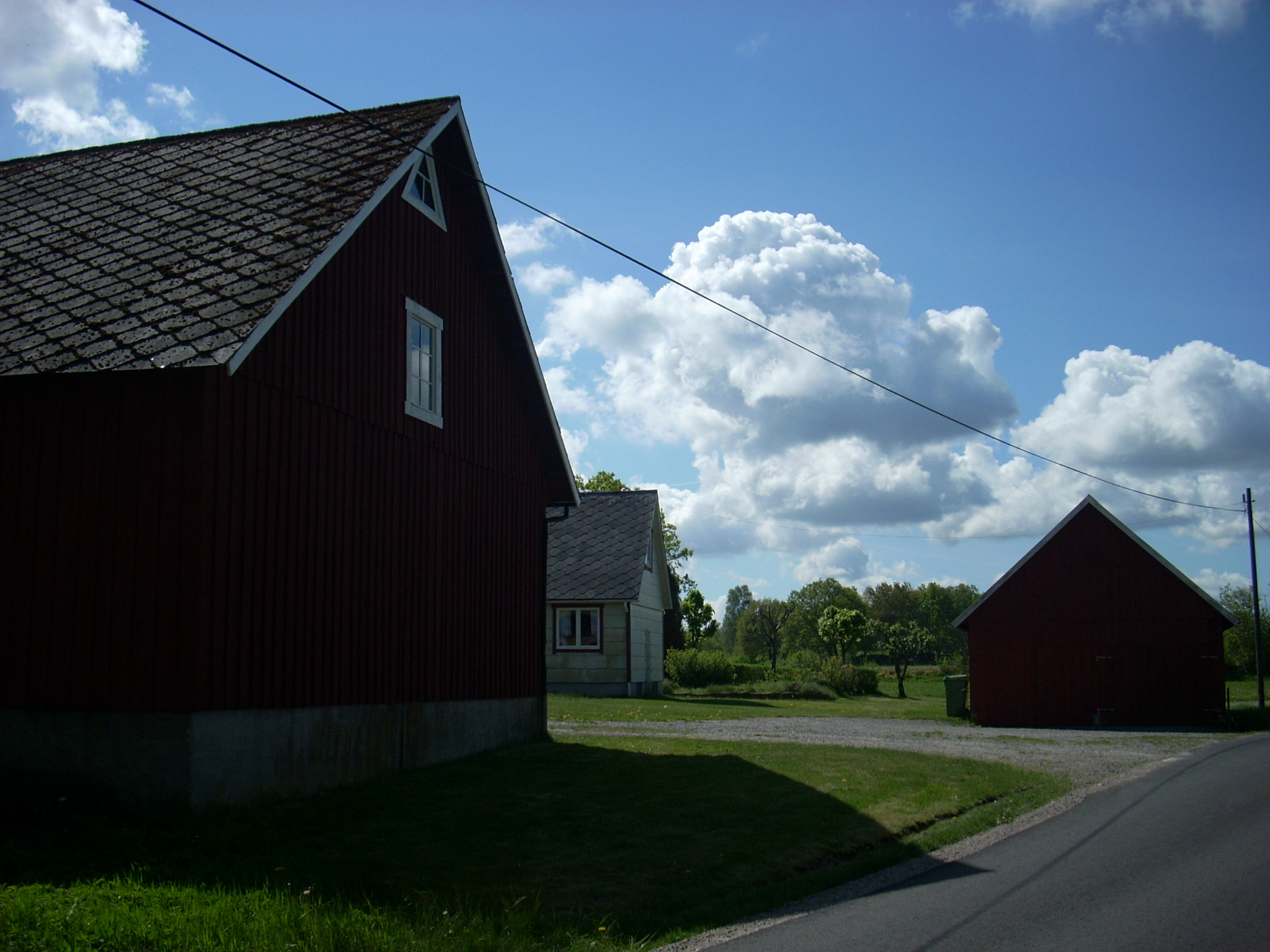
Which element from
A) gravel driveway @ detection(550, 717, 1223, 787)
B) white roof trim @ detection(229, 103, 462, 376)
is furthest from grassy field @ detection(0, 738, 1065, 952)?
gravel driveway @ detection(550, 717, 1223, 787)

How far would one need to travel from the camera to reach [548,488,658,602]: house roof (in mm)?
33312

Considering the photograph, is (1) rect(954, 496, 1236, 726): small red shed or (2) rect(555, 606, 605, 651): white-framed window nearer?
(1) rect(954, 496, 1236, 726): small red shed

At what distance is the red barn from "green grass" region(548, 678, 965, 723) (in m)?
10.0

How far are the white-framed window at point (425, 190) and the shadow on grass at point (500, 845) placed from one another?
7388mm

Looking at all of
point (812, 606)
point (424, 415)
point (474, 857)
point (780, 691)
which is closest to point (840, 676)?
point (780, 691)

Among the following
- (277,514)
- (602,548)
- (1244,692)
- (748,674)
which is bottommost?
(1244,692)

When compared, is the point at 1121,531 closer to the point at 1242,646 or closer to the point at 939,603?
the point at 1242,646

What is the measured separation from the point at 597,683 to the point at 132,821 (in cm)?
2480

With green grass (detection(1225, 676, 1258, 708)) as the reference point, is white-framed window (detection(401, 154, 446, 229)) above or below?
above

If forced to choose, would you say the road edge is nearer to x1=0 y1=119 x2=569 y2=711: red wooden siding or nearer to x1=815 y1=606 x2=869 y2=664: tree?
x1=0 y1=119 x2=569 y2=711: red wooden siding

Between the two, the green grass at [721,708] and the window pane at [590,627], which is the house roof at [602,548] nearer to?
the window pane at [590,627]

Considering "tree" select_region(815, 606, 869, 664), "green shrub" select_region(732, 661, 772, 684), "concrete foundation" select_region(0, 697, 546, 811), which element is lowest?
"green shrub" select_region(732, 661, 772, 684)

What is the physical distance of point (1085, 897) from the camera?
7.61 meters

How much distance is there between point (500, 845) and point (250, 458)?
4.48 meters
